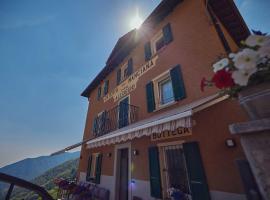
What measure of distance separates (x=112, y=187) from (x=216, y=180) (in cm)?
699

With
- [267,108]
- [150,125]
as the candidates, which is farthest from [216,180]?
[267,108]

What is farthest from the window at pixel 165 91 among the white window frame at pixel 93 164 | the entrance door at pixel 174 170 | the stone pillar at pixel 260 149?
the white window frame at pixel 93 164

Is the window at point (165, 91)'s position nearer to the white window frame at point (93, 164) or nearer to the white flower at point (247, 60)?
the white flower at point (247, 60)

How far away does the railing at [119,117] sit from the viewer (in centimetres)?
980

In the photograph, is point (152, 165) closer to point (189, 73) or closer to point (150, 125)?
point (150, 125)

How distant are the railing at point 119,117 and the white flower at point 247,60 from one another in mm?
8205

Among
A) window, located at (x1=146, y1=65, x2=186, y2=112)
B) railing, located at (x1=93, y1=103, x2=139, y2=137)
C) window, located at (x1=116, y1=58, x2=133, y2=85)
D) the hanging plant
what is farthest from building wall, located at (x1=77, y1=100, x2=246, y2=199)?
window, located at (x1=116, y1=58, x2=133, y2=85)

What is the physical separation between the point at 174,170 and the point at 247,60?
20.4ft

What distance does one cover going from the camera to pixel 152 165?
7.05 m

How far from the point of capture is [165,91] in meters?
8.56

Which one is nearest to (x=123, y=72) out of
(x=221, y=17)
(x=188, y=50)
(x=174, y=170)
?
(x=188, y=50)

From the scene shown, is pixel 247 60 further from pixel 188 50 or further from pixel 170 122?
pixel 188 50

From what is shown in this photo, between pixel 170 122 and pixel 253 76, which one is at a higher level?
pixel 170 122

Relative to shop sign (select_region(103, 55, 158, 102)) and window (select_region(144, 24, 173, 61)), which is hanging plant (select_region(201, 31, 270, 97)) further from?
window (select_region(144, 24, 173, 61))
